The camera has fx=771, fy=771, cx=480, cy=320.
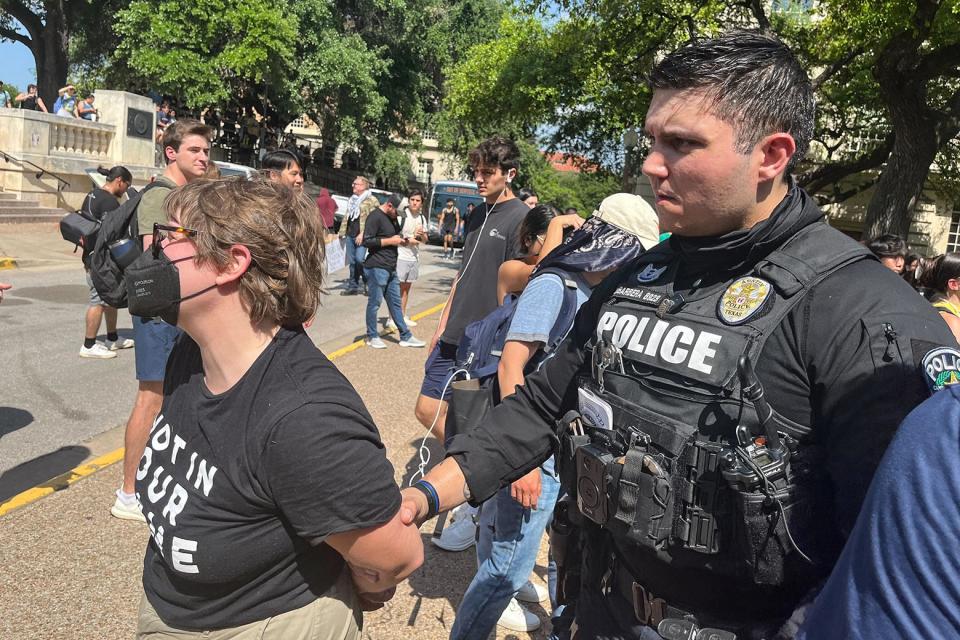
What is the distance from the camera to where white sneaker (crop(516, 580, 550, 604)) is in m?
3.89

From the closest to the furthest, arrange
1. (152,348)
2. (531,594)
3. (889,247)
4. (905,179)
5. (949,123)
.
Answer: (531,594), (152,348), (889,247), (905,179), (949,123)

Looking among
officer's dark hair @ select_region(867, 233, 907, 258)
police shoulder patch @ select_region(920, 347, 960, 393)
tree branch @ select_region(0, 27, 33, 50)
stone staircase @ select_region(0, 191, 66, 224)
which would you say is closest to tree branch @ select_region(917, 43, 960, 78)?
officer's dark hair @ select_region(867, 233, 907, 258)

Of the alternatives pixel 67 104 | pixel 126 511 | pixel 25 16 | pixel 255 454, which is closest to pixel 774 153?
pixel 255 454

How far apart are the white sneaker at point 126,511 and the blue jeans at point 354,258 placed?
884 cm

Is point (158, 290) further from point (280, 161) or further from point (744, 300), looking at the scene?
point (280, 161)

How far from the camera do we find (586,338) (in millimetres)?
2127

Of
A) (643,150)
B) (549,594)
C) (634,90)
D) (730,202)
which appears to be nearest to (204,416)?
(730,202)

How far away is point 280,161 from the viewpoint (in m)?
5.47

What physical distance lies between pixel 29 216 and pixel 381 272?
11.2 meters

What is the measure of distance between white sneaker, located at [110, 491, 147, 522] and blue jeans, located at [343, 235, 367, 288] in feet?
29.0

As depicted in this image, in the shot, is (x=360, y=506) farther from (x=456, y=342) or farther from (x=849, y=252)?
(x=456, y=342)

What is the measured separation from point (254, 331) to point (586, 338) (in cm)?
88

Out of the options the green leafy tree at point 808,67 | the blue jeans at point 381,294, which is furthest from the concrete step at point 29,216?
the blue jeans at point 381,294

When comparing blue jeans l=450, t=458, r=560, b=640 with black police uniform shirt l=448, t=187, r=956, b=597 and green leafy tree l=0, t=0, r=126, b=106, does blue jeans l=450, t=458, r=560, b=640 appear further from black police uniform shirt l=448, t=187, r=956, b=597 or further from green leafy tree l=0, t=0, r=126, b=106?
green leafy tree l=0, t=0, r=126, b=106
